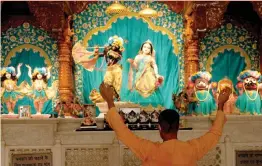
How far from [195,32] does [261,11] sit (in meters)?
1.41

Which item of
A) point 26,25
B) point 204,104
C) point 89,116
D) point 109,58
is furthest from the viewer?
point 26,25

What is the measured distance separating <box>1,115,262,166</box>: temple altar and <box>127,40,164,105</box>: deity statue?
184 inches

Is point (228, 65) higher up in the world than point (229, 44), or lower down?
lower down

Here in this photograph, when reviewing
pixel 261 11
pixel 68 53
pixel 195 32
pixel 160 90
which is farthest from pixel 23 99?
pixel 261 11

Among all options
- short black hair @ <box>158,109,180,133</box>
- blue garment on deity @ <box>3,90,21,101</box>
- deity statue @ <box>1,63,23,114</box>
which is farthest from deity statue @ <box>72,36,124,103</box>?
short black hair @ <box>158,109,180,133</box>

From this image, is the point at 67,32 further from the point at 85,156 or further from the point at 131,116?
the point at 85,156

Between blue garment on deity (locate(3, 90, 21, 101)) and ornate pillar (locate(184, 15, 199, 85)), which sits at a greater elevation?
ornate pillar (locate(184, 15, 199, 85))

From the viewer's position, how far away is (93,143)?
21.1 feet

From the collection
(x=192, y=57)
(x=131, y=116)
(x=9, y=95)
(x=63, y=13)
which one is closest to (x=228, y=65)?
(x=192, y=57)

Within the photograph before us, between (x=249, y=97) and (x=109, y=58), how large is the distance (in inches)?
97.9

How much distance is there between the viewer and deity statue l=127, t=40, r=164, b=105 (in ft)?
37.0

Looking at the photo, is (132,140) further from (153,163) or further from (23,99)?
(23,99)

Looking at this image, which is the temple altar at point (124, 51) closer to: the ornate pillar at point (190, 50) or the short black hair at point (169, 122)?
the ornate pillar at point (190, 50)

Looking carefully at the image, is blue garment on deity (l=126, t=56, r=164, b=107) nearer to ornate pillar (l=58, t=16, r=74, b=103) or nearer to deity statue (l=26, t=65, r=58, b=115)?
ornate pillar (l=58, t=16, r=74, b=103)
